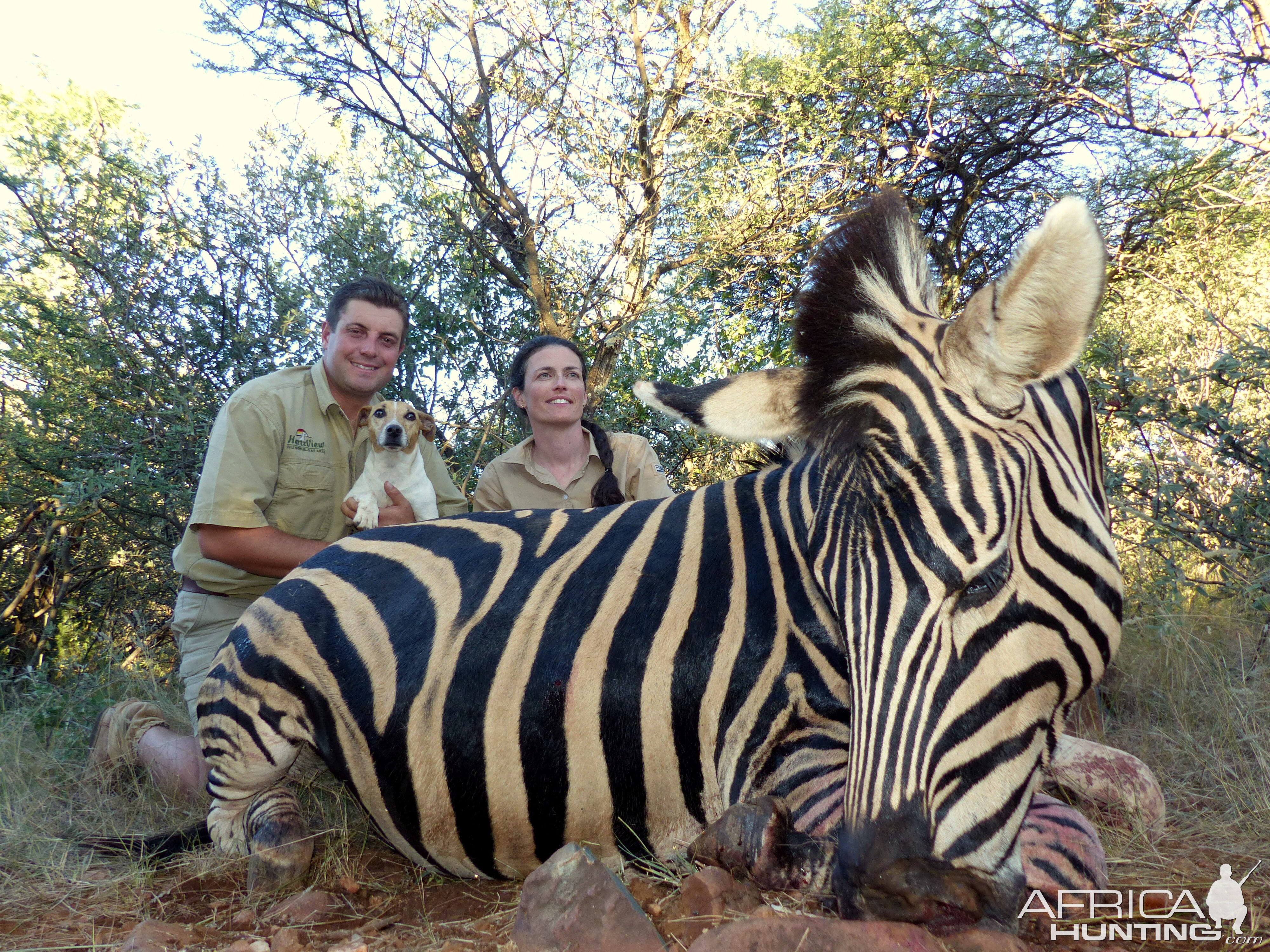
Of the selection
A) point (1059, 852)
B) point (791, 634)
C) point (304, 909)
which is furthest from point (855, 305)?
point (304, 909)

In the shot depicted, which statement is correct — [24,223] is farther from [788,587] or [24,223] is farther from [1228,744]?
[1228,744]

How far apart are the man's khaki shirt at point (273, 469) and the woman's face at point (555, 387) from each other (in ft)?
3.51

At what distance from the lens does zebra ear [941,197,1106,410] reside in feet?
5.22

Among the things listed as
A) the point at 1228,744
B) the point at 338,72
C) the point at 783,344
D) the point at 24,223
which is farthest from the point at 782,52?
the point at 1228,744

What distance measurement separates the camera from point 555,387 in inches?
203

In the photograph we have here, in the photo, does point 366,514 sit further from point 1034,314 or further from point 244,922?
point 1034,314

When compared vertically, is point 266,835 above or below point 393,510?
below

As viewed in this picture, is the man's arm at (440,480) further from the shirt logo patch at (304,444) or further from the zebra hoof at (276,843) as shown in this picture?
the zebra hoof at (276,843)

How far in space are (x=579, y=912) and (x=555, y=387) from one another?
3.64 metres

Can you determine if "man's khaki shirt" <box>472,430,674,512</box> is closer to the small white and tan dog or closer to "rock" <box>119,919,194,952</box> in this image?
the small white and tan dog

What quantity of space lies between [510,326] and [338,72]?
276 cm

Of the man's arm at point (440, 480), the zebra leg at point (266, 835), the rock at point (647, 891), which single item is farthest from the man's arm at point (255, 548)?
the rock at point (647, 891)

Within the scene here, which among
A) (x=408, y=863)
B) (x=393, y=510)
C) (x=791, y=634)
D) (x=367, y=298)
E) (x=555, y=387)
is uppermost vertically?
(x=367, y=298)

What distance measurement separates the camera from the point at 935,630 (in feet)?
5.16
